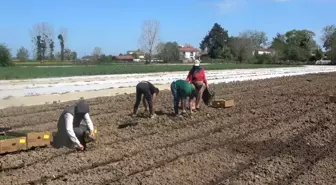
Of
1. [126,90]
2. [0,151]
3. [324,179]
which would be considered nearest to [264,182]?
[324,179]

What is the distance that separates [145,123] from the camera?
10305mm

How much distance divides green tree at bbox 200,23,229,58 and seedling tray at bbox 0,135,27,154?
90615mm

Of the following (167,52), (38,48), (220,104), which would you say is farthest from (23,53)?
(220,104)

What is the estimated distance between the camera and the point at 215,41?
105312mm

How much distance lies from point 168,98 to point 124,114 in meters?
4.56

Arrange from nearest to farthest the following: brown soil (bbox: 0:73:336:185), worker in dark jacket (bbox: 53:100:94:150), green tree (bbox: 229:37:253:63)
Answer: brown soil (bbox: 0:73:336:185) < worker in dark jacket (bbox: 53:100:94:150) < green tree (bbox: 229:37:253:63)

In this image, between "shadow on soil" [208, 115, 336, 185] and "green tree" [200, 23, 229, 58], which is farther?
"green tree" [200, 23, 229, 58]

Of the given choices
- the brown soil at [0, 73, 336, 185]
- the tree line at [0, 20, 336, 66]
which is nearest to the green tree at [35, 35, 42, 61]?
the tree line at [0, 20, 336, 66]

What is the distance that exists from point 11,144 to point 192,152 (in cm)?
303

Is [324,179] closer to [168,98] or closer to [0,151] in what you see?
[0,151]

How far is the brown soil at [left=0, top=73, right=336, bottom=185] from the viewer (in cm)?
629

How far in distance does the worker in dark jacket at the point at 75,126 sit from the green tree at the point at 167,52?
273ft

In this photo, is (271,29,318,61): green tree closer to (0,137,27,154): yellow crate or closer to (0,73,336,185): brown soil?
(0,73,336,185): brown soil

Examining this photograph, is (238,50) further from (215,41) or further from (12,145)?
(12,145)
